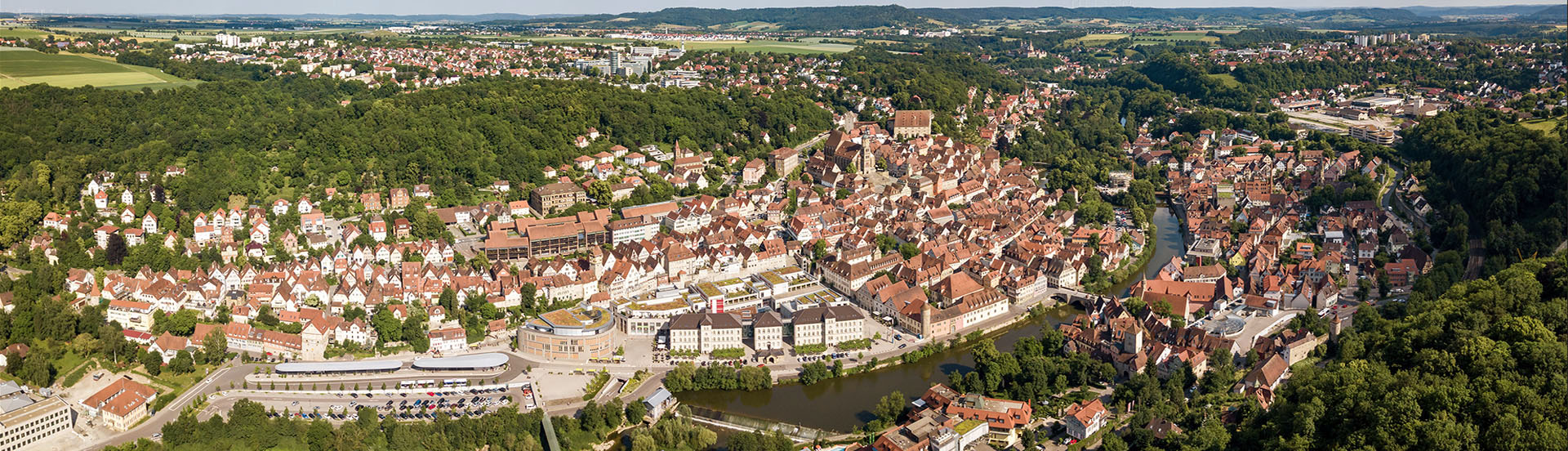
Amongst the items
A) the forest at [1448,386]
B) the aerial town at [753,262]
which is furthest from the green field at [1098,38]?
the forest at [1448,386]

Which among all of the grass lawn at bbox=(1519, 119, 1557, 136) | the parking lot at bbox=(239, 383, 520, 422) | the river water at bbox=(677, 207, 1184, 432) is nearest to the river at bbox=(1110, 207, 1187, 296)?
the river water at bbox=(677, 207, 1184, 432)

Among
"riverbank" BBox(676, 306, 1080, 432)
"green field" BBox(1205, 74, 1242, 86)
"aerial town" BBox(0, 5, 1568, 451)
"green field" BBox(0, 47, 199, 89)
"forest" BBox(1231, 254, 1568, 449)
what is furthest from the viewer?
"green field" BBox(1205, 74, 1242, 86)

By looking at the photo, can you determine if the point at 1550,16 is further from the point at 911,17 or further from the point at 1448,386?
the point at 1448,386

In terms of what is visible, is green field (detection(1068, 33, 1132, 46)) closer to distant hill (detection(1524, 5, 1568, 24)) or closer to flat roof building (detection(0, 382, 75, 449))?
distant hill (detection(1524, 5, 1568, 24))

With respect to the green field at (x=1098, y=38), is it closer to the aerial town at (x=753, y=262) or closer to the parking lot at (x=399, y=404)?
the aerial town at (x=753, y=262)

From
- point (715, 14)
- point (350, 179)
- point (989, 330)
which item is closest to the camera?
point (989, 330)

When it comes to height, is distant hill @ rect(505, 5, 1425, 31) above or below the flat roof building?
above

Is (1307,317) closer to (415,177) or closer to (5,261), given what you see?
(415,177)

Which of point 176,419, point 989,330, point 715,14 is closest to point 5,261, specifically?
point 176,419
